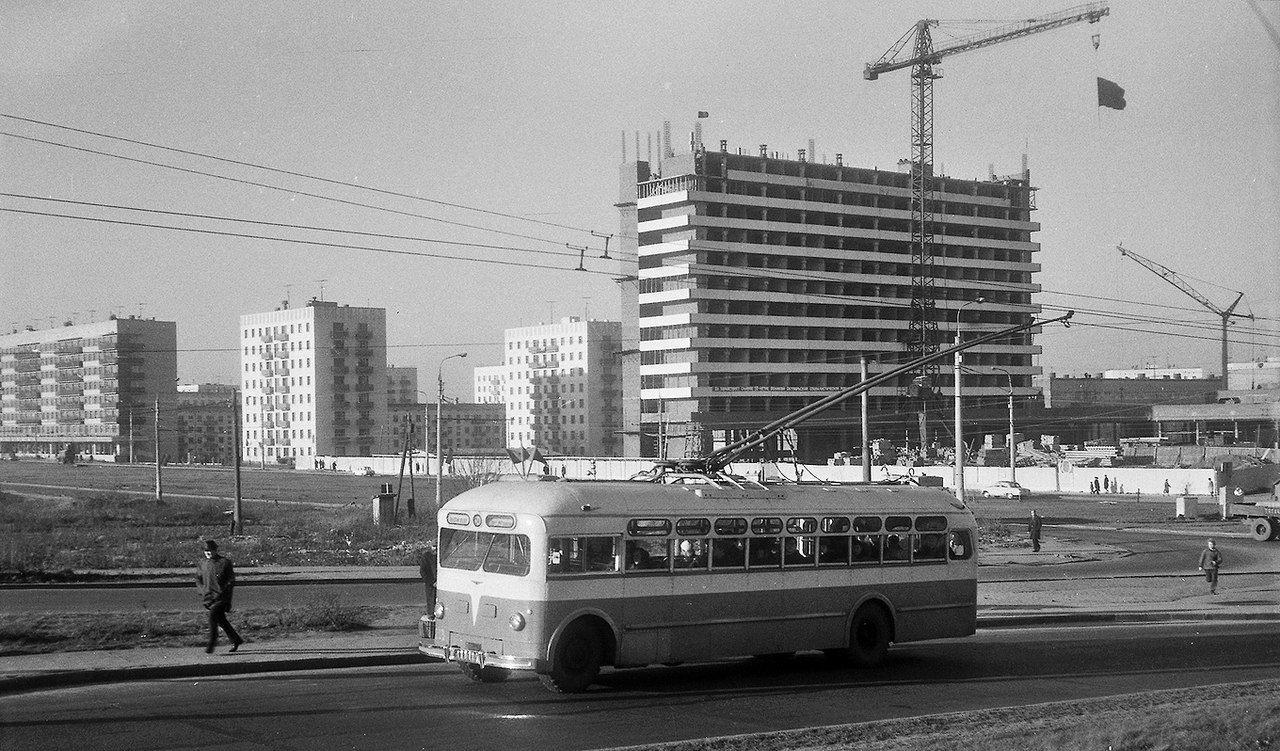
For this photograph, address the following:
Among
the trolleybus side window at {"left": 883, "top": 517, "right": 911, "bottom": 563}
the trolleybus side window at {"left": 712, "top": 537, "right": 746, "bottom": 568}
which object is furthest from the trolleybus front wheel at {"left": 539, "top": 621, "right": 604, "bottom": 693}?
the trolleybus side window at {"left": 883, "top": 517, "right": 911, "bottom": 563}

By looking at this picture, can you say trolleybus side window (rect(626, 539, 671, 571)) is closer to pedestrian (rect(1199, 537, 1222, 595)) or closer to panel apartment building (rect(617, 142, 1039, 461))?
pedestrian (rect(1199, 537, 1222, 595))

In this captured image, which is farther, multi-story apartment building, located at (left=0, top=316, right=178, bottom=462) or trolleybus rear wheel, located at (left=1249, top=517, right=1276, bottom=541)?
multi-story apartment building, located at (left=0, top=316, right=178, bottom=462)

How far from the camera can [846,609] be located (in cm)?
1788

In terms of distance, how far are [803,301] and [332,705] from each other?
369 ft

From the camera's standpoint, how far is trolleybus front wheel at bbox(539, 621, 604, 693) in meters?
14.9

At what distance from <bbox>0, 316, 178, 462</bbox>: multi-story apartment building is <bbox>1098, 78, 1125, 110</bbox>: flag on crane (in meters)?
132

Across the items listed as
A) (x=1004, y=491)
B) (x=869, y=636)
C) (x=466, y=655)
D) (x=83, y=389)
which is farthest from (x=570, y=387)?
(x=466, y=655)

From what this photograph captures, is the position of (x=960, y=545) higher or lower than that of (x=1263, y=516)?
higher

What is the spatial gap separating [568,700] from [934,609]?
712 centimetres

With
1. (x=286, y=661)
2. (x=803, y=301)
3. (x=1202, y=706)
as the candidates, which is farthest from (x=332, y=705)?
(x=803, y=301)

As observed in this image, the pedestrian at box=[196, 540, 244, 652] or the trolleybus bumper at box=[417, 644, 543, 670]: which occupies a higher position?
the pedestrian at box=[196, 540, 244, 652]

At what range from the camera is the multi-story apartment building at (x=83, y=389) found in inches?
5871

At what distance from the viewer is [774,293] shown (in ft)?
405

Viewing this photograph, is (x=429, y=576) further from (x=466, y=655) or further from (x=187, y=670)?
(x=187, y=670)
